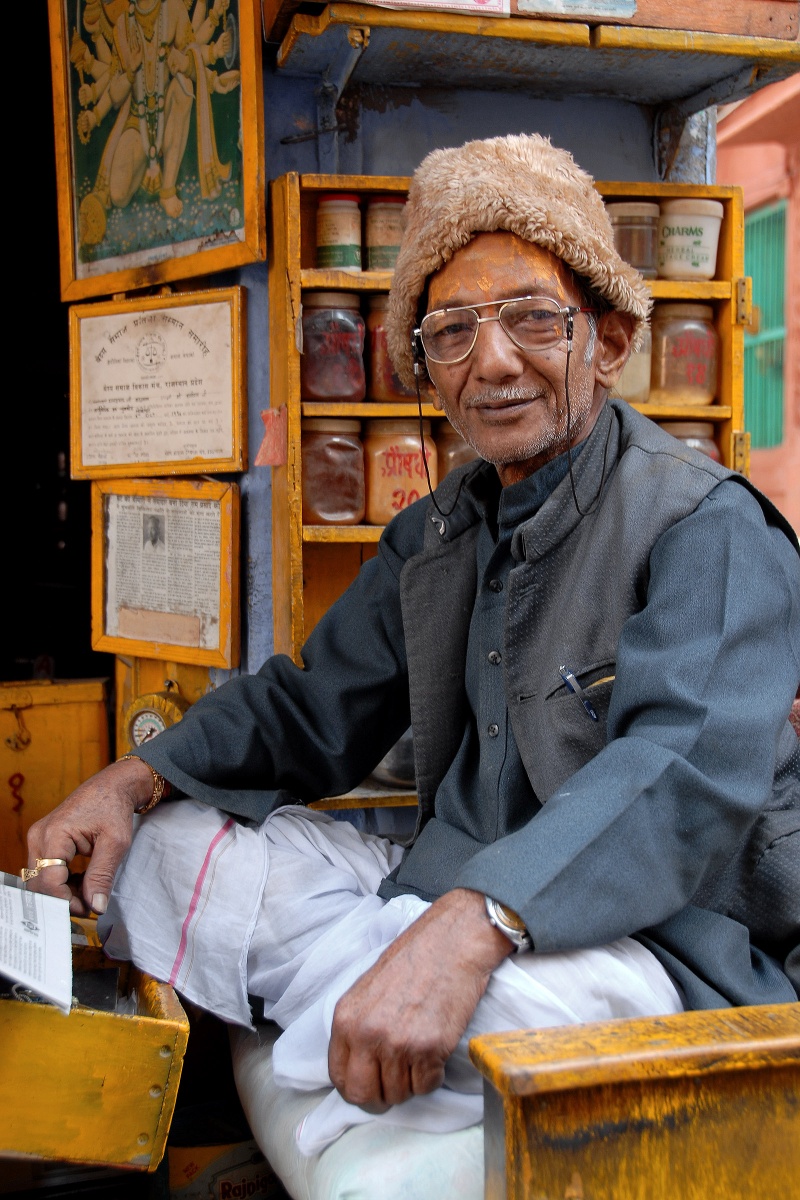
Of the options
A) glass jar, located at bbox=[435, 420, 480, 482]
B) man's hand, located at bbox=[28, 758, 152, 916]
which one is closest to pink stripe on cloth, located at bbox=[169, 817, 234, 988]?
man's hand, located at bbox=[28, 758, 152, 916]

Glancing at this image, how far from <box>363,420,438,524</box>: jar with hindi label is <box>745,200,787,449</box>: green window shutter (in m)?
5.61

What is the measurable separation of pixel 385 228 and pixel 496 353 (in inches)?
39.3

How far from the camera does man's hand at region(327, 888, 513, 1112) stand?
1132 mm

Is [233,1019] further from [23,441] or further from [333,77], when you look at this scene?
[23,441]

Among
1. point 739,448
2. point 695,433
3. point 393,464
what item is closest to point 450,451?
point 393,464

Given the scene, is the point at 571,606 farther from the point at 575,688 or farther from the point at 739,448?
the point at 739,448

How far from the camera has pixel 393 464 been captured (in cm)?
254

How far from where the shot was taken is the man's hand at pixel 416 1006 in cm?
113

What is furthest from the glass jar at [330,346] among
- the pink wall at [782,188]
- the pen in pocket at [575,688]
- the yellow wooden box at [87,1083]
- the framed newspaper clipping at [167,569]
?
the pink wall at [782,188]

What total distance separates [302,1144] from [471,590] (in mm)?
826

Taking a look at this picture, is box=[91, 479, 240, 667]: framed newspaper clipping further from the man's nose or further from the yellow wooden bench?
the yellow wooden bench

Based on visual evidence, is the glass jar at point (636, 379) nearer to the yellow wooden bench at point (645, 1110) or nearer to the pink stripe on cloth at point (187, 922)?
the pink stripe on cloth at point (187, 922)

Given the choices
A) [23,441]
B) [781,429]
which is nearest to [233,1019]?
[23,441]

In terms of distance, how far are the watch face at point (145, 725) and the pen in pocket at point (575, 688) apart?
4.89ft
